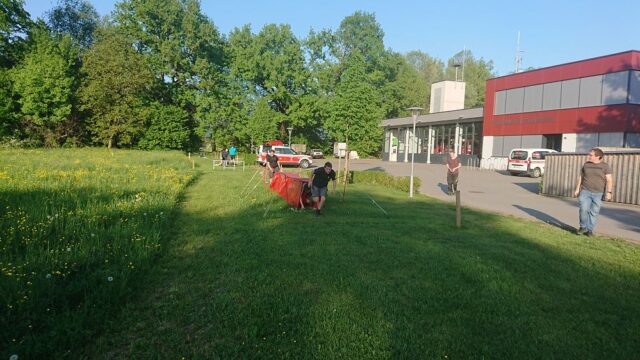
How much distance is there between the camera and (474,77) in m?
79.8

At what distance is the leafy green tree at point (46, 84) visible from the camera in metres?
38.0

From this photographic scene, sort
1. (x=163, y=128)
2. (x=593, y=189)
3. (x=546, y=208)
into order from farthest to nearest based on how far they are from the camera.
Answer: (x=163, y=128)
(x=546, y=208)
(x=593, y=189)

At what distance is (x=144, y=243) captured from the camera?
6.17m

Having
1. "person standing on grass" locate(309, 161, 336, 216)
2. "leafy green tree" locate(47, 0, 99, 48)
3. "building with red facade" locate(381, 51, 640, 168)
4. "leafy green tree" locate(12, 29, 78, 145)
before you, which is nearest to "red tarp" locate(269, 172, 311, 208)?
"person standing on grass" locate(309, 161, 336, 216)

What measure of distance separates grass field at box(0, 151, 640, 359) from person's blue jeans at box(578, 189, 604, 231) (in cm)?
43

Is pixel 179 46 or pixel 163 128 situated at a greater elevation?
pixel 179 46

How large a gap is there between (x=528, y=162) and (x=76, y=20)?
5867cm

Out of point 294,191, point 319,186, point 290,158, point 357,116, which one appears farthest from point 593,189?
point 290,158

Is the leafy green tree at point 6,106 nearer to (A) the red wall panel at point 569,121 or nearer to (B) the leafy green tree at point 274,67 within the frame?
(B) the leafy green tree at point 274,67

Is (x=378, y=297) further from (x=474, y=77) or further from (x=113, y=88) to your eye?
(x=474, y=77)

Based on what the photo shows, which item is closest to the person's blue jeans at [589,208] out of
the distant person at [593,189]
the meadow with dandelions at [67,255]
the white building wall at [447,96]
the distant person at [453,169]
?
the distant person at [593,189]

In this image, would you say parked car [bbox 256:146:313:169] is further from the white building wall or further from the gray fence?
the white building wall

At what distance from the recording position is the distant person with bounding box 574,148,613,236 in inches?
343

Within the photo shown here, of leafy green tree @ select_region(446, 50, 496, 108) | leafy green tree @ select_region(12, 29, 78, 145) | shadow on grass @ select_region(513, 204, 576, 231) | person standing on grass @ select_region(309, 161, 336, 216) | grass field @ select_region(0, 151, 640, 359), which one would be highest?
leafy green tree @ select_region(446, 50, 496, 108)
